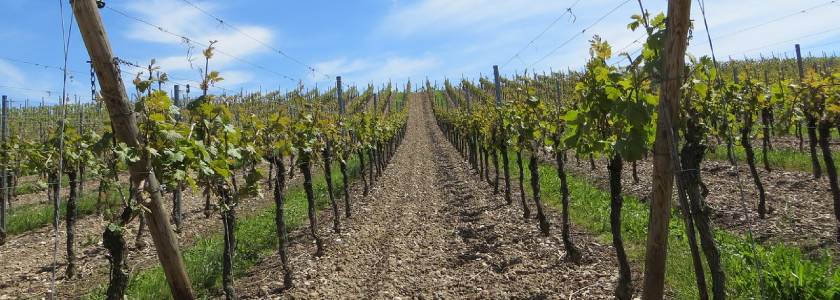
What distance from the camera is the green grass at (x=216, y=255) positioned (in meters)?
6.93

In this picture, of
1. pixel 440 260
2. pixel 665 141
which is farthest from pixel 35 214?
pixel 665 141

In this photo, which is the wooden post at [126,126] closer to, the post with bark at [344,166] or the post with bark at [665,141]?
the post with bark at [665,141]

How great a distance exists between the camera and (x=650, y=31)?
2.75 meters

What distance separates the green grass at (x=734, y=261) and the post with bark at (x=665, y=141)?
51 centimetres

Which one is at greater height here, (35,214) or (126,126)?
(126,126)

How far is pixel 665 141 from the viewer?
250 centimetres

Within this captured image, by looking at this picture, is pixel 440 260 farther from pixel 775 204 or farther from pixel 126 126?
pixel 775 204

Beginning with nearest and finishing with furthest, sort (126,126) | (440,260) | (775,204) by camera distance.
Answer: (126,126) → (440,260) → (775,204)

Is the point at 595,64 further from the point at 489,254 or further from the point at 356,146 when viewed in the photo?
the point at 356,146

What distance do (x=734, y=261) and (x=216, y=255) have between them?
25.6 ft

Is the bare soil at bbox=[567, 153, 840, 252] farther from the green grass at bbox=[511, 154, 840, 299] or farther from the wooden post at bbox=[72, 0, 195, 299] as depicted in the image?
the wooden post at bbox=[72, 0, 195, 299]

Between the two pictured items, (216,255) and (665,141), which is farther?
(216,255)

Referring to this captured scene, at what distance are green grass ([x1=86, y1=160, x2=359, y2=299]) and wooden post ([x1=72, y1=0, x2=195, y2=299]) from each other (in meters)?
3.95

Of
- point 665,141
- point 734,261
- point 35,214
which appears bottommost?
point 734,261
